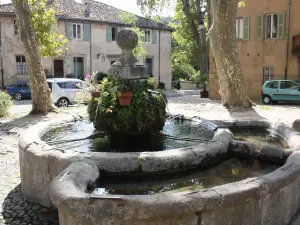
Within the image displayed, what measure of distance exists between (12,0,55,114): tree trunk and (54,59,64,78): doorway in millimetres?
15261

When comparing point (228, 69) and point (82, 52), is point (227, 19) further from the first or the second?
point (82, 52)

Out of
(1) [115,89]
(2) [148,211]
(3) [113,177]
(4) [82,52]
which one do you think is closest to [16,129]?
(1) [115,89]

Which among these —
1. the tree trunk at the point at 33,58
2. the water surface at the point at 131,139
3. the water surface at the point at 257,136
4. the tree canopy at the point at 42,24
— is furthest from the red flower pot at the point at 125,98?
the tree canopy at the point at 42,24

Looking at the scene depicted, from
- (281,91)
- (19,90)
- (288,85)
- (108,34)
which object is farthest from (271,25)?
(19,90)

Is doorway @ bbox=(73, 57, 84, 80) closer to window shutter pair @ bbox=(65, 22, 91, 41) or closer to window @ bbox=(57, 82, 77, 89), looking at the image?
window shutter pair @ bbox=(65, 22, 91, 41)

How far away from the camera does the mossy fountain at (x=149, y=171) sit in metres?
3.12

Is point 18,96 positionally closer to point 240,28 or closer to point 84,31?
point 84,31

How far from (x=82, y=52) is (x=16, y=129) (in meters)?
18.9

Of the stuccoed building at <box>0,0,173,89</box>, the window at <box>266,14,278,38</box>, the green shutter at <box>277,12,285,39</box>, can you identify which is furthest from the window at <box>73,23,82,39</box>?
the green shutter at <box>277,12,285,39</box>

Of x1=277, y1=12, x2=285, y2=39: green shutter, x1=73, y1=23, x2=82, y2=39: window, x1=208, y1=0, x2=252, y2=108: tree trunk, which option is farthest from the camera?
x1=73, y1=23, x2=82, y2=39: window

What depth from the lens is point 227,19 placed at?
41.2 ft

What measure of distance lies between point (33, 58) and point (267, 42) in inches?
573

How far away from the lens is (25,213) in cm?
451

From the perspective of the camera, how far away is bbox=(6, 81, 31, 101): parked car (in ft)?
80.7
